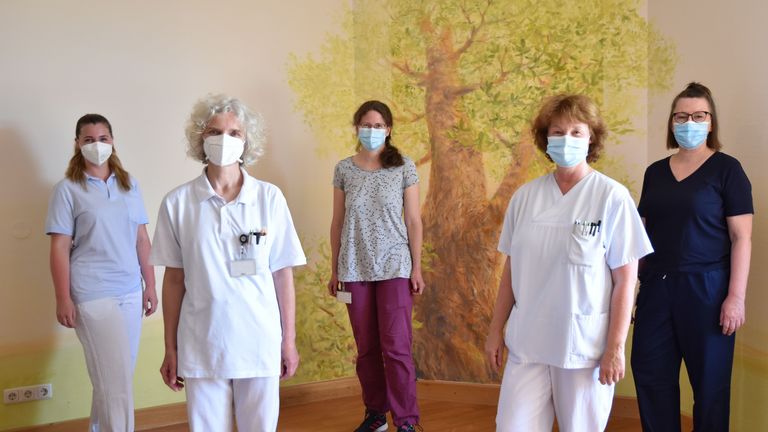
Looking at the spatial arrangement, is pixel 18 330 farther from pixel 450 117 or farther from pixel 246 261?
pixel 450 117

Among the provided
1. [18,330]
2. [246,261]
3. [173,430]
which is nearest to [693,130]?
[246,261]

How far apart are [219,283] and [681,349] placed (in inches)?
73.4

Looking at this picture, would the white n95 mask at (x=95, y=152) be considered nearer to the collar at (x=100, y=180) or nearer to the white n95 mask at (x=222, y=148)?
the collar at (x=100, y=180)

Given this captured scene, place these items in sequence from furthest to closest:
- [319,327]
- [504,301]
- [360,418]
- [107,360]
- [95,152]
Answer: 1. [319,327]
2. [360,418]
3. [95,152]
4. [107,360]
5. [504,301]

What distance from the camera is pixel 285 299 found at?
2072mm

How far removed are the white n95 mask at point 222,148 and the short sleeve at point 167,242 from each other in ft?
0.62

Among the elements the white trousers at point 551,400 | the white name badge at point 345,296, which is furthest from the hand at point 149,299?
the white trousers at point 551,400

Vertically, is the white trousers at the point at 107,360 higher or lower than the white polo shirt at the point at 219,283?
lower

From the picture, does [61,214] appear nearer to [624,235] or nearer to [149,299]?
[149,299]

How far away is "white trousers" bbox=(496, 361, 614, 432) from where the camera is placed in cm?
196

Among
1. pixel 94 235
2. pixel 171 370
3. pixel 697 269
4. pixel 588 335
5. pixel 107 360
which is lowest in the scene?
pixel 107 360

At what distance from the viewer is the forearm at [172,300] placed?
1.98 metres

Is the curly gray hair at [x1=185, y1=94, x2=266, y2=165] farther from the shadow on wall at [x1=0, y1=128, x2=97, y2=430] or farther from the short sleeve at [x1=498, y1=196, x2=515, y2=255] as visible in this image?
the shadow on wall at [x1=0, y1=128, x2=97, y2=430]

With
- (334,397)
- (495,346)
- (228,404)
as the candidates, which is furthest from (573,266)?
(334,397)
